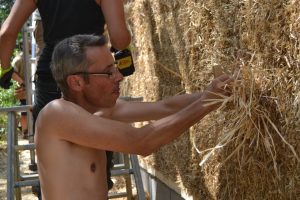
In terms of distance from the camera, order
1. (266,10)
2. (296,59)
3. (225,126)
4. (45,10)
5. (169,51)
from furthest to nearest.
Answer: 1. (169,51)
2. (45,10)
3. (225,126)
4. (266,10)
5. (296,59)

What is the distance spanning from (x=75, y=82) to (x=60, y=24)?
0.92 metres

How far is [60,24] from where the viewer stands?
3.23 meters

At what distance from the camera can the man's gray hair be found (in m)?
2.39

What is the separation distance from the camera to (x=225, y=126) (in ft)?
9.16

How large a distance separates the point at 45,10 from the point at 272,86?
5.01 ft

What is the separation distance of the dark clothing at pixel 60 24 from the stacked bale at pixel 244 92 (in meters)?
0.59

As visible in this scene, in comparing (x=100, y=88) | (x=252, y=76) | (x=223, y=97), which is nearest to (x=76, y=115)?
(x=100, y=88)

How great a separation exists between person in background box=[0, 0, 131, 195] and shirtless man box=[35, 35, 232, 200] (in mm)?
657

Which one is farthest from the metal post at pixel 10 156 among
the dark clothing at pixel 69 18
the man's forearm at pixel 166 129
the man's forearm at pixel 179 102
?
the man's forearm at pixel 166 129

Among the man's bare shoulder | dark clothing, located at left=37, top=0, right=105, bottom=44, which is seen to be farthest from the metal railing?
the man's bare shoulder

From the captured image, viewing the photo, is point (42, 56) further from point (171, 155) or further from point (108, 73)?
point (171, 155)

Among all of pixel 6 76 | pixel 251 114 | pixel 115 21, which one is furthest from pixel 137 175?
pixel 251 114

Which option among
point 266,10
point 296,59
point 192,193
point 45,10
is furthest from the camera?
point 192,193

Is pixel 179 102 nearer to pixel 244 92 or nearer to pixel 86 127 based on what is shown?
pixel 244 92
